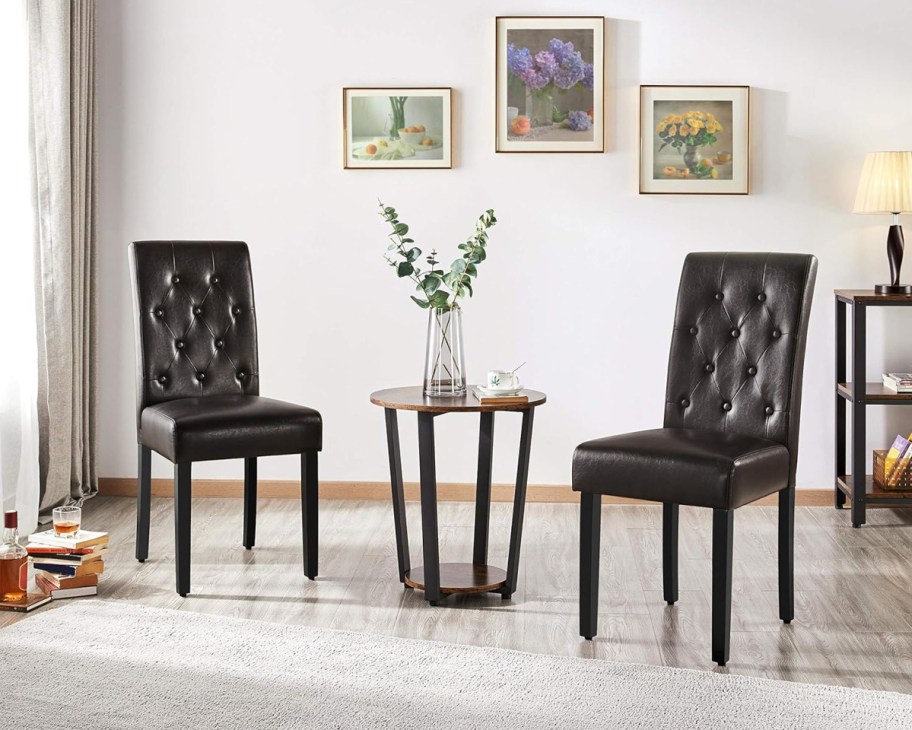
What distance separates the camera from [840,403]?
4.49 meters

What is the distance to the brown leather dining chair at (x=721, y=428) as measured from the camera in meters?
2.83

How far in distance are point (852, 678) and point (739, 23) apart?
2.72 m

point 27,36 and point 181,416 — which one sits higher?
point 27,36

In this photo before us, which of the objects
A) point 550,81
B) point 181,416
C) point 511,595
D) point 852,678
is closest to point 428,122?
point 550,81

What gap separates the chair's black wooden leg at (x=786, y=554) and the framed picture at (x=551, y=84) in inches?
75.2

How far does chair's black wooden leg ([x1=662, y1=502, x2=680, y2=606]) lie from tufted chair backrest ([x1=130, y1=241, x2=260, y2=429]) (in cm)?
147

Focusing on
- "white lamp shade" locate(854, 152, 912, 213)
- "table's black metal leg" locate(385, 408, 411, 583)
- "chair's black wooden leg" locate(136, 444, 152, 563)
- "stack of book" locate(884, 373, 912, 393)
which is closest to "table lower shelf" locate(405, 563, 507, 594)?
"table's black metal leg" locate(385, 408, 411, 583)

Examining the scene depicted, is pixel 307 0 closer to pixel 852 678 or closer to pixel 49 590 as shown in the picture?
pixel 49 590

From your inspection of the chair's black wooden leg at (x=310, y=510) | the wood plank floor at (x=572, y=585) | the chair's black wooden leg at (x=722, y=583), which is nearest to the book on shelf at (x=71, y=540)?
the wood plank floor at (x=572, y=585)

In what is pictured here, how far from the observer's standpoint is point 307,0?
457 centimetres

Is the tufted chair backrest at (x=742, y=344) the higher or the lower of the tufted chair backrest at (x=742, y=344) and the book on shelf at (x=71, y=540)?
the higher

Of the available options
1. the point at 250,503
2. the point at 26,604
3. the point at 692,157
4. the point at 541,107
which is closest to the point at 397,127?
the point at 541,107

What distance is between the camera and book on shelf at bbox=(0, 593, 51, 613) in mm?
3234

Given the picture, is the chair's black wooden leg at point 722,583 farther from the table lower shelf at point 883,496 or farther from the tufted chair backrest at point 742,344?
the table lower shelf at point 883,496
